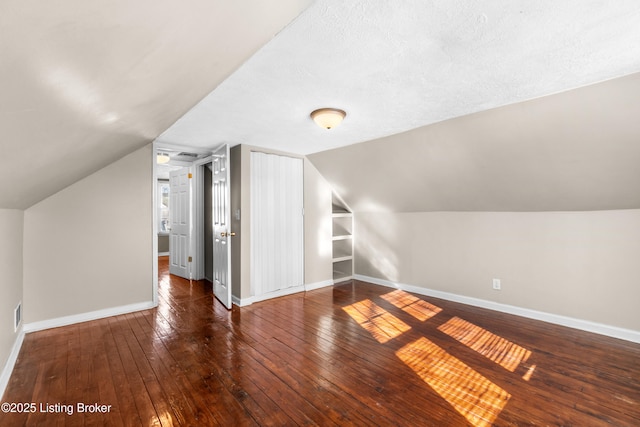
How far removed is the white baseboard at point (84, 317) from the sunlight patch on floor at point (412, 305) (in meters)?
3.15

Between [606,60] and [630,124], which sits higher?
[606,60]

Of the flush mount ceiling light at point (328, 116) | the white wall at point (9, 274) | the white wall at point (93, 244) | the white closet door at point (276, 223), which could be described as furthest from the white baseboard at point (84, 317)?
the flush mount ceiling light at point (328, 116)

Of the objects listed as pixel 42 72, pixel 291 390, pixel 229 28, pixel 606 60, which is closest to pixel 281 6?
pixel 229 28

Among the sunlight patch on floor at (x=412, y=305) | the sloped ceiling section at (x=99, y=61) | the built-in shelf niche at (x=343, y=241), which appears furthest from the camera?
the built-in shelf niche at (x=343, y=241)

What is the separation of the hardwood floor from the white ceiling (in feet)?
6.99

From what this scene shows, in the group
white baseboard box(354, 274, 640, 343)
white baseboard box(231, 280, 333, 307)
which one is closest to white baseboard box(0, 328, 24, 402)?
white baseboard box(231, 280, 333, 307)

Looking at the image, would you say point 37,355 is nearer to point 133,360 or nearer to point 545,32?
point 133,360

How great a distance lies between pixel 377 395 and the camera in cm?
192

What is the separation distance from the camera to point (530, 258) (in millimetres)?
3287

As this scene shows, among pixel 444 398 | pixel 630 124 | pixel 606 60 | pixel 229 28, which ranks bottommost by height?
pixel 444 398

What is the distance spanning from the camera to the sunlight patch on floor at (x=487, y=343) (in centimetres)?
238

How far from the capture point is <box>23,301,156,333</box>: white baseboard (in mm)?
2947

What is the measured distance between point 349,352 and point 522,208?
256 cm

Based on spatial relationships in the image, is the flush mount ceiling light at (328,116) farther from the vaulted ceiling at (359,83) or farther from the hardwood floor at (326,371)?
the hardwood floor at (326,371)
